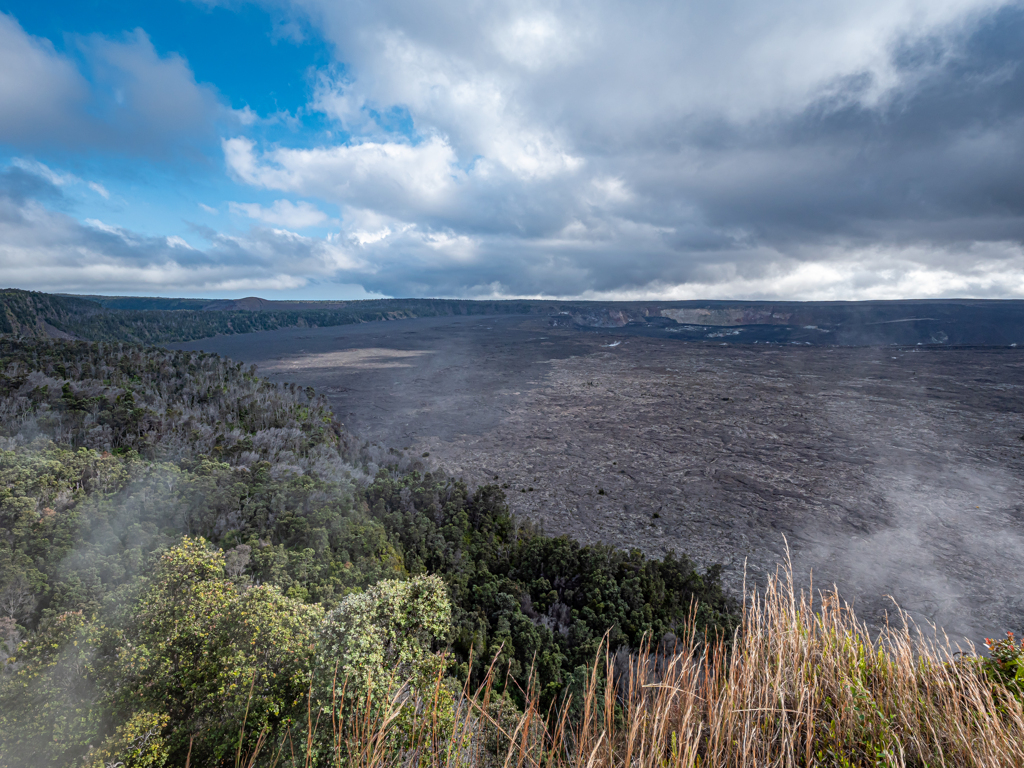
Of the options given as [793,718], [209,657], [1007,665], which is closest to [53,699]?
[209,657]

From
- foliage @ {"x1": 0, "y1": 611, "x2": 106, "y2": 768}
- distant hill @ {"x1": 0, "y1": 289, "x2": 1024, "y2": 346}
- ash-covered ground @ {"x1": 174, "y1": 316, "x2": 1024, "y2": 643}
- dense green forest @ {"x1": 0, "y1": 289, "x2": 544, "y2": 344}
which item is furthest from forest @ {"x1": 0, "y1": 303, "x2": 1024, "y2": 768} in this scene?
dense green forest @ {"x1": 0, "y1": 289, "x2": 544, "y2": 344}

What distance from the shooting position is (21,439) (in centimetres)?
786

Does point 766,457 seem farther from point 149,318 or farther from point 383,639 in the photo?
point 149,318

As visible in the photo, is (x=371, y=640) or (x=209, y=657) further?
(x=209, y=657)

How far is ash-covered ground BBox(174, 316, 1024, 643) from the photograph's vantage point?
30.9 feet

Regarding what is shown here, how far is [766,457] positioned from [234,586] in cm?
1687

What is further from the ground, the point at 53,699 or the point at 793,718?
the point at 793,718

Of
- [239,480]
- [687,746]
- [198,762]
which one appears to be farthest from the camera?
[239,480]

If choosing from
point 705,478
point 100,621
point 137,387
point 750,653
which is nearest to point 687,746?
point 750,653

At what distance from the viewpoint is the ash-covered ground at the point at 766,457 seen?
9.42 meters

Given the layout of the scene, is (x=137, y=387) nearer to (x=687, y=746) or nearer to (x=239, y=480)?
(x=239, y=480)

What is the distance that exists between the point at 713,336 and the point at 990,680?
237 feet

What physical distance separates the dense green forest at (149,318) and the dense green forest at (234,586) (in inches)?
1264

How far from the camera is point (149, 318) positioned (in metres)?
77.6
